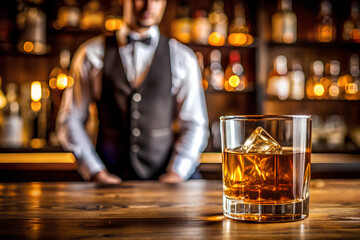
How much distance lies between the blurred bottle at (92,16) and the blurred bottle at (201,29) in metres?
0.63

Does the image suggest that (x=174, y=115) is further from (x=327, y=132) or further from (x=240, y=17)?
(x=327, y=132)

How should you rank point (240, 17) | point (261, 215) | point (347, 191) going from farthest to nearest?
1. point (240, 17)
2. point (347, 191)
3. point (261, 215)

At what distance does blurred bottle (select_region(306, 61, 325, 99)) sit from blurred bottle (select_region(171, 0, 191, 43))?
3.16ft

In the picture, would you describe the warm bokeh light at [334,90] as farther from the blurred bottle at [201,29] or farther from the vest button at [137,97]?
the vest button at [137,97]

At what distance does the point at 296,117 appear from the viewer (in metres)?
0.49

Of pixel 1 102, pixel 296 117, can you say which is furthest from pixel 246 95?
pixel 296 117

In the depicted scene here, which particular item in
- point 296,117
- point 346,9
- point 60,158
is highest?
point 346,9

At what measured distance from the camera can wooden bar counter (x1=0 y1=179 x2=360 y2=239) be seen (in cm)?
44

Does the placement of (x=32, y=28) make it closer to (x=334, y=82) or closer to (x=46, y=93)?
(x=46, y=93)

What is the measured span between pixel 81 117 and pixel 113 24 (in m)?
0.95

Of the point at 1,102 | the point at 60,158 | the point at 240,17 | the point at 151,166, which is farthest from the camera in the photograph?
the point at 240,17

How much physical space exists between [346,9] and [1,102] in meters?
2.58

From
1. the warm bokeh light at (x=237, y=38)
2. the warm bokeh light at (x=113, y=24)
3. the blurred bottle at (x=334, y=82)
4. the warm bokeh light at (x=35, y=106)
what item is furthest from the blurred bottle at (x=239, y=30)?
the warm bokeh light at (x=35, y=106)

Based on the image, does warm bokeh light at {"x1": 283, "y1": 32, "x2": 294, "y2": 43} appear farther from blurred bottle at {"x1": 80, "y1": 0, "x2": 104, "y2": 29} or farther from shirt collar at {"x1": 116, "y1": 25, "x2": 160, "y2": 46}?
blurred bottle at {"x1": 80, "y1": 0, "x2": 104, "y2": 29}
